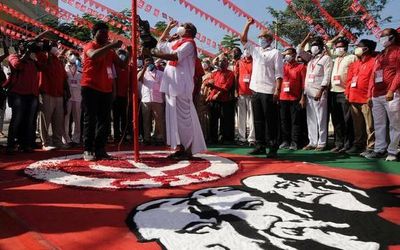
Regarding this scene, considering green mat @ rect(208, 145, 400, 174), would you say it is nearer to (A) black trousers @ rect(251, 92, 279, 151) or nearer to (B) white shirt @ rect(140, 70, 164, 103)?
(A) black trousers @ rect(251, 92, 279, 151)

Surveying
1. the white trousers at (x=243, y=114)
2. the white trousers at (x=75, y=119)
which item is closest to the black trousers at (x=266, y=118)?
the white trousers at (x=243, y=114)

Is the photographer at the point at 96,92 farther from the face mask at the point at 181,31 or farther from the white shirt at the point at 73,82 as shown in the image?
the white shirt at the point at 73,82

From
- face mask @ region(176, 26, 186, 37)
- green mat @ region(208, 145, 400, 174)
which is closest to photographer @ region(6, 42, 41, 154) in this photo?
face mask @ region(176, 26, 186, 37)

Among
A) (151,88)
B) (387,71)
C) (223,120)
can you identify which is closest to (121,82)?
(151,88)

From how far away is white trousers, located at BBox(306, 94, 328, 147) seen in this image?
6824 millimetres

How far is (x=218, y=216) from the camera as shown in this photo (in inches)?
113

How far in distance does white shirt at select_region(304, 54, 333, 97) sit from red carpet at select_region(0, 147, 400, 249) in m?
2.19

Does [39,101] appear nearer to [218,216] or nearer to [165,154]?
[165,154]

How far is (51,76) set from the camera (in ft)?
21.3

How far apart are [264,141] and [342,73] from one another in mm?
1854

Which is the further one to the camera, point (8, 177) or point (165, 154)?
point (165, 154)

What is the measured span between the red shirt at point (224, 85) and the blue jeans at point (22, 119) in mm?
3462

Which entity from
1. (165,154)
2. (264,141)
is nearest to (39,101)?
(165,154)

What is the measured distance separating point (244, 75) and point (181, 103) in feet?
8.73
